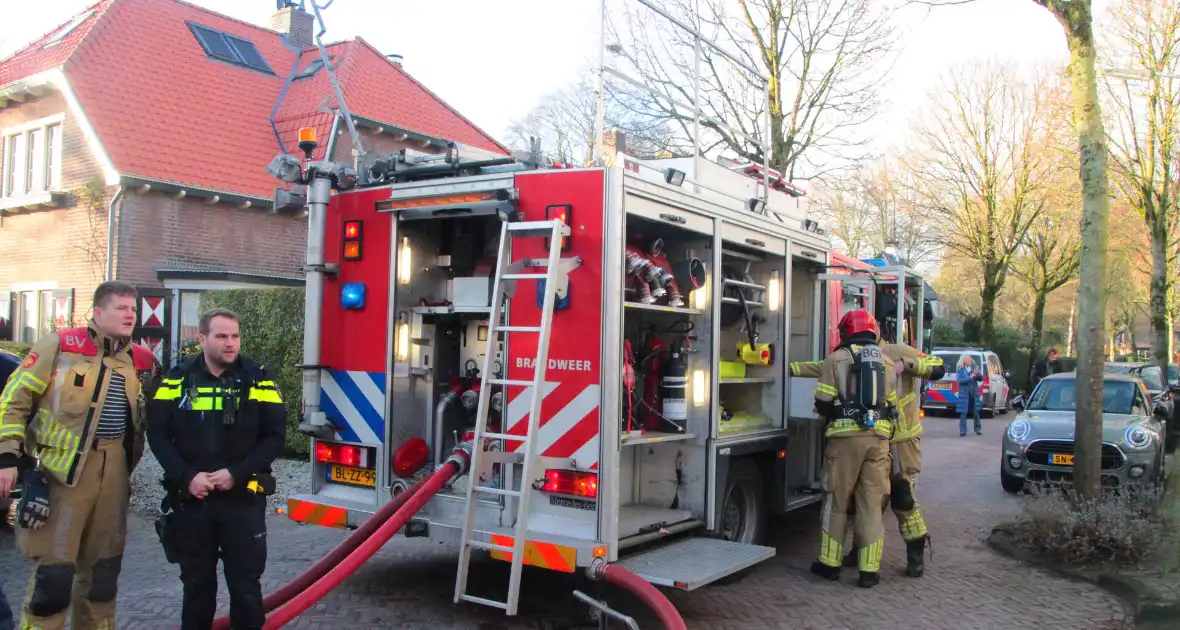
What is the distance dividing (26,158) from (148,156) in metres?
3.31

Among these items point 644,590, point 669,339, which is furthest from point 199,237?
point 644,590

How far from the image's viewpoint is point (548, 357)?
16.4 feet

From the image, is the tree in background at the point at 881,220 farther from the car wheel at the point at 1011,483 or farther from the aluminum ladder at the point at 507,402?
the aluminum ladder at the point at 507,402

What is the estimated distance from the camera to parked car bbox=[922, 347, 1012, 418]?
21.5 meters

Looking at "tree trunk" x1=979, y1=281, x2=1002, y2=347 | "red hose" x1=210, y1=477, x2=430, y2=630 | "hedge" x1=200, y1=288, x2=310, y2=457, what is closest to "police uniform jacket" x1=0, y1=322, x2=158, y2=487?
"red hose" x1=210, y1=477, x2=430, y2=630

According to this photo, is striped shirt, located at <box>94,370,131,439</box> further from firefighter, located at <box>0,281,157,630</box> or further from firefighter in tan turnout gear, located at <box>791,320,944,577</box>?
firefighter in tan turnout gear, located at <box>791,320,944,577</box>

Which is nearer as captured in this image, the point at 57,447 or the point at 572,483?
the point at 57,447

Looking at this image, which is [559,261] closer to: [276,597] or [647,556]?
[647,556]

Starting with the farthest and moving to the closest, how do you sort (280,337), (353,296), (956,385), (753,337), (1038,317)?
(1038,317) < (956,385) < (280,337) < (753,337) < (353,296)

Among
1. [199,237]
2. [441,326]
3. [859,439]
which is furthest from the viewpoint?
[199,237]

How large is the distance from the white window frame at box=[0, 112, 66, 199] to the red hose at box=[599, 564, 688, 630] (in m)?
15.1

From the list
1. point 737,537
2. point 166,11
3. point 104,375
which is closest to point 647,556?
point 737,537

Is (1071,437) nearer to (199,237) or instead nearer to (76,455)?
(76,455)

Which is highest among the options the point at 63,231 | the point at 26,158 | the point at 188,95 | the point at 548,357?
the point at 188,95
